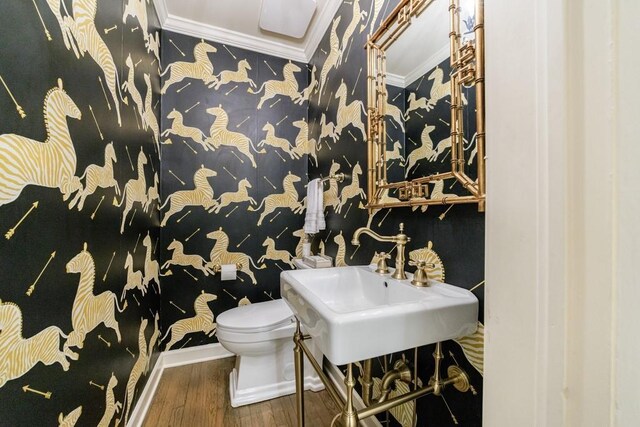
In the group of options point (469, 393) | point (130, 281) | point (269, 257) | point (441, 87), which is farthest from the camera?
point (269, 257)

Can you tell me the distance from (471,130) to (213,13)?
77.2 inches

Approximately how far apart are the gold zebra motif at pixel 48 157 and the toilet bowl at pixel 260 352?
3.32 ft

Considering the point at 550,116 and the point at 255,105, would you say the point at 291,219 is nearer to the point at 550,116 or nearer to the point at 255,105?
the point at 255,105

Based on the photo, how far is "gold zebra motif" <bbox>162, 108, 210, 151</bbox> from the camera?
1.84 meters

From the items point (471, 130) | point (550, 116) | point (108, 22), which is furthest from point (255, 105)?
point (550, 116)

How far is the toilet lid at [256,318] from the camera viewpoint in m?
1.40

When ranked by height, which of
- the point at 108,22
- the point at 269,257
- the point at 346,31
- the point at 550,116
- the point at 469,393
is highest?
the point at 346,31

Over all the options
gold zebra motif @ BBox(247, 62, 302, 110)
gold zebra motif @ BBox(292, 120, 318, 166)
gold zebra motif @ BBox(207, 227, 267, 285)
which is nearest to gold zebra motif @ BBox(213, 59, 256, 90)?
gold zebra motif @ BBox(247, 62, 302, 110)

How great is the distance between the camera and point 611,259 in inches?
10.6

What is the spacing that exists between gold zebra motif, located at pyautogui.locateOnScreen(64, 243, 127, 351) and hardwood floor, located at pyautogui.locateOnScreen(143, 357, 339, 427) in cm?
73

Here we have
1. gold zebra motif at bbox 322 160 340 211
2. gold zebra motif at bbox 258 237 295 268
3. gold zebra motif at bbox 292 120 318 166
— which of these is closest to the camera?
gold zebra motif at bbox 322 160 340 211

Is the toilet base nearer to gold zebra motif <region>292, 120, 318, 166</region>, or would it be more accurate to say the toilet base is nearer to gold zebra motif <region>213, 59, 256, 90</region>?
gold zebra motif <region>292, 120, 318, 166</region>

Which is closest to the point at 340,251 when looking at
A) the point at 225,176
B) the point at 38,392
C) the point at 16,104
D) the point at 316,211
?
the point at 316,211

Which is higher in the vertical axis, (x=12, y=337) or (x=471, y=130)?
(x=471, y=130)
